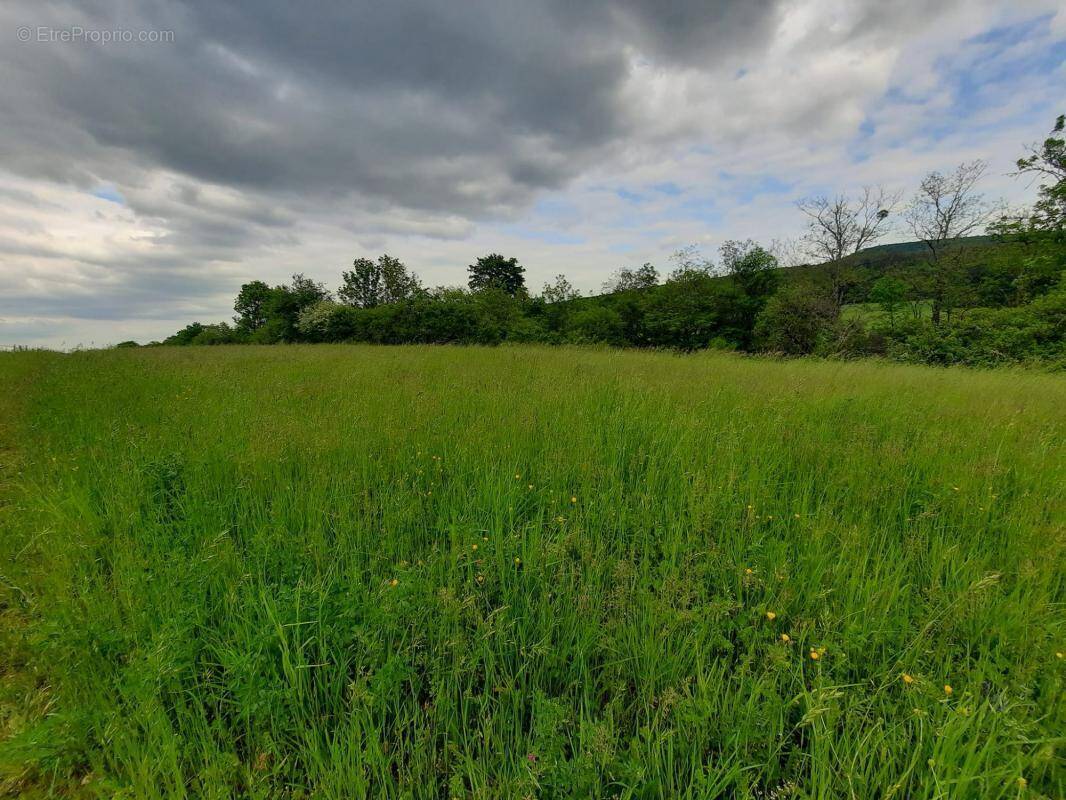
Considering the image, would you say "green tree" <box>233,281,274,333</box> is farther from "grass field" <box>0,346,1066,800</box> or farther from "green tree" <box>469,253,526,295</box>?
"grass field" <box>0,346,1066,800</box>

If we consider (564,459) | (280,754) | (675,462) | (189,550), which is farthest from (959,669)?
(189,550)

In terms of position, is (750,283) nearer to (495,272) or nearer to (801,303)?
(801,303)

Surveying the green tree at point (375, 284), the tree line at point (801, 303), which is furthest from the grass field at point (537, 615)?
the green tree at point (375, 284)

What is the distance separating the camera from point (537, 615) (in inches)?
76.4

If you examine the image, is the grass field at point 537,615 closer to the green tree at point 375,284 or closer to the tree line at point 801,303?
the tree line at point 801,303

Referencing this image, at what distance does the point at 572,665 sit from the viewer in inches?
66.2

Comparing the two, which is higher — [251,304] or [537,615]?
[251,304]

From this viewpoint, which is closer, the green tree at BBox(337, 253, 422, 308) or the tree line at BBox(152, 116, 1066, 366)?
the tree line at BBox(152, 116, 1066, 366)

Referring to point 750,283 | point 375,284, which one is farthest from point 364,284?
point 750,283

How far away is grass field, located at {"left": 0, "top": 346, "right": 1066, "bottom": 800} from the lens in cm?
132

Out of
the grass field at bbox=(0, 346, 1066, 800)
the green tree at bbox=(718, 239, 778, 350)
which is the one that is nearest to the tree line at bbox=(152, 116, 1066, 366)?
the green tree at bbox=(718, 239, 778, 350)

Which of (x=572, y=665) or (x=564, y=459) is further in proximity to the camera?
(x=564, y=459)

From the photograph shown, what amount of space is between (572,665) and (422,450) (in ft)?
7.77

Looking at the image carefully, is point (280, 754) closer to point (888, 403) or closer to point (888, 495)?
point (888, 495)
